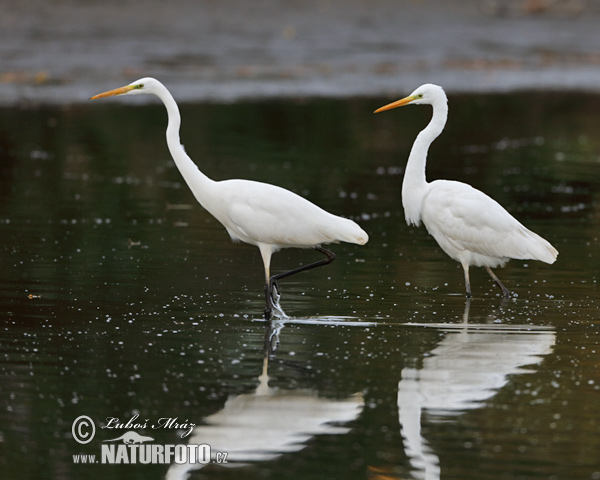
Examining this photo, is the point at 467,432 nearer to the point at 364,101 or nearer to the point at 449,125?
the point at 449,125

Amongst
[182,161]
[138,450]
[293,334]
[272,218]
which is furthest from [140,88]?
[138,450]

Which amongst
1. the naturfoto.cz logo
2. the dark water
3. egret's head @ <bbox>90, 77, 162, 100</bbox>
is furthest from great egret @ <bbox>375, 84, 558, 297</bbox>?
the naturfoto.cz logo

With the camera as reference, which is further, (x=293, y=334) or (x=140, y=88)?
(x=140, y=88)

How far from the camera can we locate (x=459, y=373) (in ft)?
23.2

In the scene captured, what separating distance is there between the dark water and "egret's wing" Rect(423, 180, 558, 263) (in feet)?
1.01

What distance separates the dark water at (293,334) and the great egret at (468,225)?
10.9 inches

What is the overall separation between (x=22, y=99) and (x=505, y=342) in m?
14.0

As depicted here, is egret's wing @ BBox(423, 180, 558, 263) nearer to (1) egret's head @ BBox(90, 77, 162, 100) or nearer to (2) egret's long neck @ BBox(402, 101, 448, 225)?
(2) egret's long neck @ BBox(402, 101, 448, 225)

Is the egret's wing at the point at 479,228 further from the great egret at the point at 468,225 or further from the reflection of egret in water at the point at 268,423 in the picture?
the reflection of egret in water at the point at 268,423

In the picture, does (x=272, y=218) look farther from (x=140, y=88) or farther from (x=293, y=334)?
(x=140, y=88)

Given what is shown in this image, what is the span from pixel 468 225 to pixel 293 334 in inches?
88.3

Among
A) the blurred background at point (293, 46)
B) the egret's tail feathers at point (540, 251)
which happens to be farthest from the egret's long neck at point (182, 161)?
the blurred background at point (293, 46)

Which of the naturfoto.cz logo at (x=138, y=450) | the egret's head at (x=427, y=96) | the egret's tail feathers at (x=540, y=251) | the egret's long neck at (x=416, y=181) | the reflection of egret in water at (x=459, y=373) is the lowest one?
the naturfoto.cz logo at (x=138, y=450)

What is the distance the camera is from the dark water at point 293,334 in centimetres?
585
